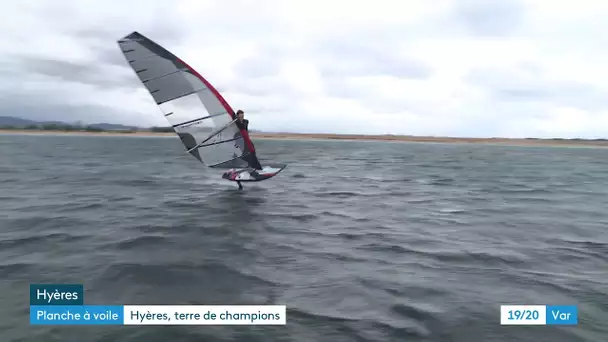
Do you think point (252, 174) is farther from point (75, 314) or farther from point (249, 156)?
point (75, 314)

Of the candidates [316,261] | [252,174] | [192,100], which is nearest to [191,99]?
[192,100]

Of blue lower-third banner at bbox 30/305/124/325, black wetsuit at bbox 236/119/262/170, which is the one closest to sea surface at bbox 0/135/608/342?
blue lower-third banner at bbox 30/305/124/325

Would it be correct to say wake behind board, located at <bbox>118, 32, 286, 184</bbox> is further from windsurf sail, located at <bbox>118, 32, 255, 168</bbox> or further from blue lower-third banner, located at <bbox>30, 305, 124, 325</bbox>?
blue lower-third banner, located at <bbox>30, 305, 124, 325</bbox>

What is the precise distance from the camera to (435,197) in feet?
56.5

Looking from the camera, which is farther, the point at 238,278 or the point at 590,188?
the point at 590,188

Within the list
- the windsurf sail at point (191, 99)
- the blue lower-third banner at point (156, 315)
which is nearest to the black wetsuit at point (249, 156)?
the windsurf sail at point (191, 99)

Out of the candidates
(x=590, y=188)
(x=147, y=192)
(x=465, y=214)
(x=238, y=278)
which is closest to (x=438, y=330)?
(x=238, y=278)

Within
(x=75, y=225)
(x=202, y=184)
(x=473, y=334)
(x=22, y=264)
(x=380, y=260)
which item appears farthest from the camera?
(x=202, y=184)

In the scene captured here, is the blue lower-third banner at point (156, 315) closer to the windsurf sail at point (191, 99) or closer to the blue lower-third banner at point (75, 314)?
the blue lower-third banner at point (75, 314)

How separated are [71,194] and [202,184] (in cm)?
639

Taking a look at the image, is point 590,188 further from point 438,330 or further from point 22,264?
point 22,264

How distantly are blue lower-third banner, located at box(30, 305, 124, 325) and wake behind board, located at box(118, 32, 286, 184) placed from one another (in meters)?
9.09

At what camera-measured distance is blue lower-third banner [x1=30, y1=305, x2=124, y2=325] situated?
5.27 m

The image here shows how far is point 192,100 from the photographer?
13789 mm
